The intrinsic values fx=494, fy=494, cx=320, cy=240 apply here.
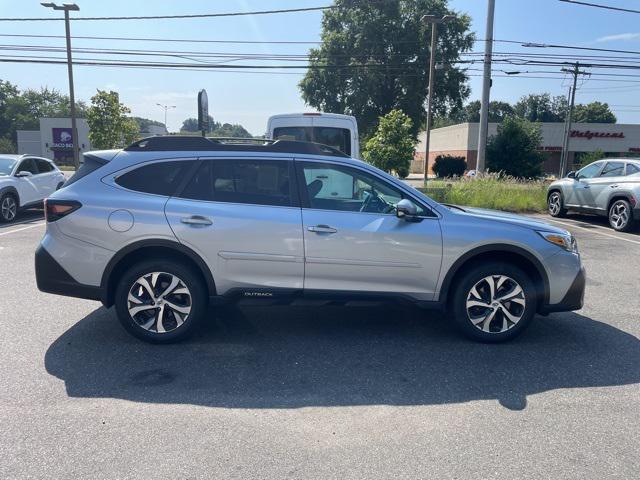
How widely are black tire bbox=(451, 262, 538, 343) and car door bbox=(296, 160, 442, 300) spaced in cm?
30

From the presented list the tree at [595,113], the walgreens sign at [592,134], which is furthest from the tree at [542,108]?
the walgreens sign at [592,134]

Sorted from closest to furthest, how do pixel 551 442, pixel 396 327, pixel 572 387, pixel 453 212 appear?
pixel 551 442 → pixel 572 387 → pixel 453 212 → pixel 396 327

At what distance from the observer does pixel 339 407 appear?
346 centimetres

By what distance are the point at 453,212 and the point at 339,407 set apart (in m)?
2.15

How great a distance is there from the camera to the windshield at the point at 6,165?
39.8 ft

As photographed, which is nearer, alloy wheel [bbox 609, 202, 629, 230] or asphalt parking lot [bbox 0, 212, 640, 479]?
asphalt parking lot [bbox 0, 212, 640, 479]

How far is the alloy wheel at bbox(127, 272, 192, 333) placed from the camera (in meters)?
4.38

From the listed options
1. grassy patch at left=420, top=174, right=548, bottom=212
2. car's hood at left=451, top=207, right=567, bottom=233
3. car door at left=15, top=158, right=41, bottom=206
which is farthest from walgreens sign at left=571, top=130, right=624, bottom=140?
car's hood at left=451, top=207, right=567, bottom=233

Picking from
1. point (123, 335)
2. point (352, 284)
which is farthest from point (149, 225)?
point (352, 284)

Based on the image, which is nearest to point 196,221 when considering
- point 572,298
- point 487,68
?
point 572,298

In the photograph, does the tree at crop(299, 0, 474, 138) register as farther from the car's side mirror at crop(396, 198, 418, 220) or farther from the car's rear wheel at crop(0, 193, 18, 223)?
the car's side mirror at crop(396, 198, 418, 220)

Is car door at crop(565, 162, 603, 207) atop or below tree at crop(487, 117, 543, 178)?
below

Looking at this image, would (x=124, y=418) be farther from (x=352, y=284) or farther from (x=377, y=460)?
(x=352, y=284)

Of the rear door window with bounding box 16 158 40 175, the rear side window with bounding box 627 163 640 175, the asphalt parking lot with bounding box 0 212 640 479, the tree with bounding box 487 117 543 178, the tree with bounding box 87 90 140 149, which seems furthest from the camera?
the tree with bounding box 87 90 140 149
